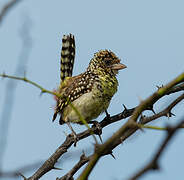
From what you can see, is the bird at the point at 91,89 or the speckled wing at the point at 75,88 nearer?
the bird at the point at 91,89

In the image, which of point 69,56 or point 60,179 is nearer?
point 60,179

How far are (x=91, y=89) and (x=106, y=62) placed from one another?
561 millimetres

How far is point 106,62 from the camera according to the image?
5246mm

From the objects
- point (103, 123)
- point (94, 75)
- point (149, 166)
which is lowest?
point (103, 123)

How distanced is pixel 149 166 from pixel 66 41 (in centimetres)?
482

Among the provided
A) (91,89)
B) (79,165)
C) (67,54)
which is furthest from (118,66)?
(79,165)

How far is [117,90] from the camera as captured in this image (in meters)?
4.96

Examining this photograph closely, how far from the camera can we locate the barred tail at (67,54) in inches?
224

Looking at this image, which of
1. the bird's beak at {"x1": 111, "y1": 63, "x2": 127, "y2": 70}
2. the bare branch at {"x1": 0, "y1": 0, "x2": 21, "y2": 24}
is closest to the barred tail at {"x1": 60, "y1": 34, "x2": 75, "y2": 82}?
the bird's beak at {"x1": 111, "y1": 63, "x2": 127, "y2": 70}

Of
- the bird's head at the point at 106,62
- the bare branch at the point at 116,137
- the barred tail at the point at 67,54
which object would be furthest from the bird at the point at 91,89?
the bare branch at the point at 116,137

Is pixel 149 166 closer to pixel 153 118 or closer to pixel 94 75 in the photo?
pixel 153 118

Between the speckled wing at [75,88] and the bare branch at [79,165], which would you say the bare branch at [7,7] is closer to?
the bare branch at [79,165]

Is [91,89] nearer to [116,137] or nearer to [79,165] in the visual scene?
[79,165]

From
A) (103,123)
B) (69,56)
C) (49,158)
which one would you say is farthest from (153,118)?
(69,56)
